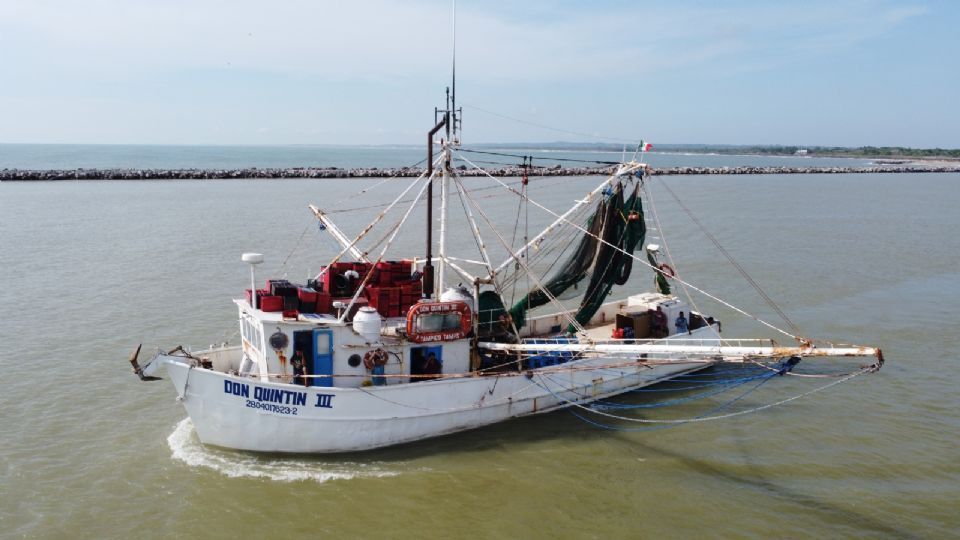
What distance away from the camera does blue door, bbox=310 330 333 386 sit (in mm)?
14047

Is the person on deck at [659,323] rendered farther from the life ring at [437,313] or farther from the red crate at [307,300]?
the red crate at [307,300]

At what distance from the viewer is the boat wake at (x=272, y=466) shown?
13.3 m

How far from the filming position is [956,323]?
23.0 metres

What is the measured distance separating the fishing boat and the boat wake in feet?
0.84

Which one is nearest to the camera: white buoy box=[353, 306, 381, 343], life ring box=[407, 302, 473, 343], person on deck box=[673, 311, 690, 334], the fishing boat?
the fishing boat

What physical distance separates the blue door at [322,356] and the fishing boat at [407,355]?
2cm

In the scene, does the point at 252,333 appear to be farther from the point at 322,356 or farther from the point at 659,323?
the point at 659,323

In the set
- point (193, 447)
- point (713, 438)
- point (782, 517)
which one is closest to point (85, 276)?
point (193, 447)

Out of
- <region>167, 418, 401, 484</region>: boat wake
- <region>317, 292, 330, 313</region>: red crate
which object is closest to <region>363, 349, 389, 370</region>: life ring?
<region>317, 292, 330, 313</region>: red crate

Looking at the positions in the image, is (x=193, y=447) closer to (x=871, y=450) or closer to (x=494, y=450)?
(x=494, y=450)

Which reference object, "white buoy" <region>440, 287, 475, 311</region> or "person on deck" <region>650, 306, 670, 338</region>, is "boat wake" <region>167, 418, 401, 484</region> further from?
"person on deck" <region>650, 306, 670, 338</region>

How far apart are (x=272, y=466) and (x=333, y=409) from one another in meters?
1.67

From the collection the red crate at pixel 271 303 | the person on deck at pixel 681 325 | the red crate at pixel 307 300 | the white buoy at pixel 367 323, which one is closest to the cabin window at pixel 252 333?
the red crate at pixel 271 303

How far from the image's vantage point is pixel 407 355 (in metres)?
14.8
